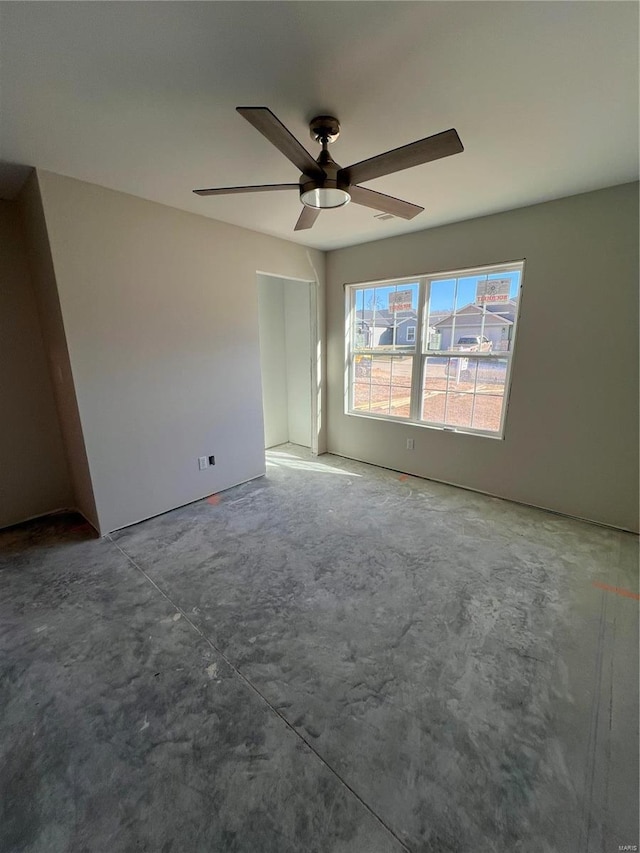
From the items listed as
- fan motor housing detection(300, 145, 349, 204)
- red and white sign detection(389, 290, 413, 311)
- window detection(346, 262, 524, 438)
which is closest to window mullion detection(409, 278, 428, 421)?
window detection(346, 262, 524, 438)

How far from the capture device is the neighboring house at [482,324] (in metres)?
3.10

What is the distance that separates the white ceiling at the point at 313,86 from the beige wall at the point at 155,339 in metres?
0.41

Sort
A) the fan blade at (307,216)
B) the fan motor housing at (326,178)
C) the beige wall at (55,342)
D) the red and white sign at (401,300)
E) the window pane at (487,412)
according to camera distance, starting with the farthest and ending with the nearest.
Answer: the red and white sign at (401,300), the window pane at (487,412), the beige wall at (55,342), the fan blade at (307,216), the fan motor housing at (326,178)

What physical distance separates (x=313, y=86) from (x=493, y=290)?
7.74 feet

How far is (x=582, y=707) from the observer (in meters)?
1.46

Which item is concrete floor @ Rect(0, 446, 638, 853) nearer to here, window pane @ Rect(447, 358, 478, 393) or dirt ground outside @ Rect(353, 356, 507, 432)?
dirt ground outside @ Rect(353, 356, 507, 432)

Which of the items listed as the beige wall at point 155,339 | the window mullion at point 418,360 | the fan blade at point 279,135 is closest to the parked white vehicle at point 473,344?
the window mullion at point 418,360

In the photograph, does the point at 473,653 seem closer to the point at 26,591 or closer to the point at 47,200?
the point at 26,591

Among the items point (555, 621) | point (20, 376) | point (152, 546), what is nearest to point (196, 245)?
point (20, 376)

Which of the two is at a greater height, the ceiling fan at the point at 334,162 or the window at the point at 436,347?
the ceiling fan at the point at 334,162

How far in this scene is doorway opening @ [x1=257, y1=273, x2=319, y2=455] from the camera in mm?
4539

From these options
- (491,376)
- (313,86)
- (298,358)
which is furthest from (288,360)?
(313,86)

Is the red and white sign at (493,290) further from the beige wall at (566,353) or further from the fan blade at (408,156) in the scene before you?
the fan blade at (408,156)

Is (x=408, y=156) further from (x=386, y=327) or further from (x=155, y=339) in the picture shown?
(x=386, y=327)
